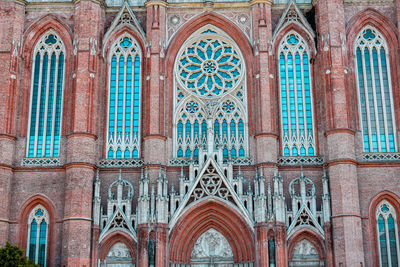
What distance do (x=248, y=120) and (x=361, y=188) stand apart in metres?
7.91

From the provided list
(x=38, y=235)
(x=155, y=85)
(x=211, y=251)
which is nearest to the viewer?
(x=38, y=235)

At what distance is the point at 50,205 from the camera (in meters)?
35.0

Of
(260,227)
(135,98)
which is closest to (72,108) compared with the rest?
(135,98)

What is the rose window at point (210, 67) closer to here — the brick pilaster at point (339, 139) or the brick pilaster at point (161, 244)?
the brick pilaster at point (339, 139)

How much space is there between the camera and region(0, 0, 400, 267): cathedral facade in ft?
111

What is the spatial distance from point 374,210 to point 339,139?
4557 millimetres

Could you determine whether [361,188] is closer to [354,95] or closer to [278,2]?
[354,95]

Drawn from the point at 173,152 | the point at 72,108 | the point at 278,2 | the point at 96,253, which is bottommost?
the point at 96,253

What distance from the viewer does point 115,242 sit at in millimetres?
34500

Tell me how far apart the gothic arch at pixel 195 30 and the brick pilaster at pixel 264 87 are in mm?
671

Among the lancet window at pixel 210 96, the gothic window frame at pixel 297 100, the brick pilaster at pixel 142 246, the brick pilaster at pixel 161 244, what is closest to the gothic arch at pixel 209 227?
the brick pilaster at pixel 161 244

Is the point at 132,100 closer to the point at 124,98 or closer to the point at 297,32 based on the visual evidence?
the point at 124,98

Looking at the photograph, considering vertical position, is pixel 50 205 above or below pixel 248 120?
below

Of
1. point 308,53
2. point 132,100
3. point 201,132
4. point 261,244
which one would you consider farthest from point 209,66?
point 261,244
